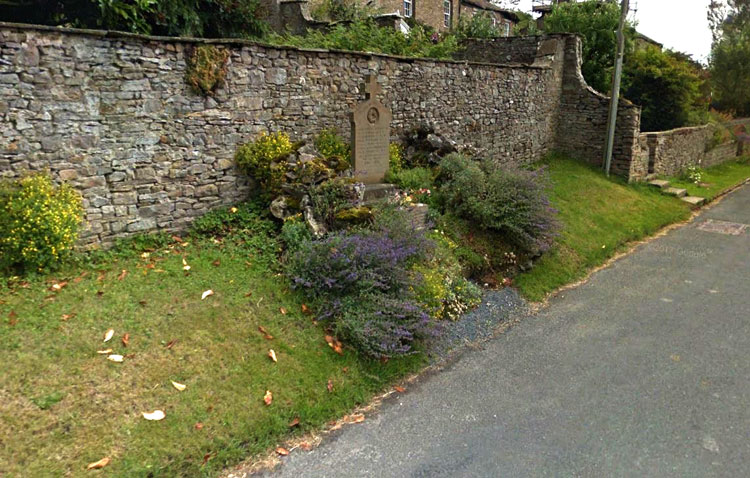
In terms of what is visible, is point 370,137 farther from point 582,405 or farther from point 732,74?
point 732,74

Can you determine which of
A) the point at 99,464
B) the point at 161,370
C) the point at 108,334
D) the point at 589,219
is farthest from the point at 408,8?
the point at 99,464

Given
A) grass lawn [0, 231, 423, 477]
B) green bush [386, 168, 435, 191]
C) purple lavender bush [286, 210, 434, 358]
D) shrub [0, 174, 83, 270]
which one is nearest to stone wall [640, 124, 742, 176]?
green bush [386, 168, 435, 191]

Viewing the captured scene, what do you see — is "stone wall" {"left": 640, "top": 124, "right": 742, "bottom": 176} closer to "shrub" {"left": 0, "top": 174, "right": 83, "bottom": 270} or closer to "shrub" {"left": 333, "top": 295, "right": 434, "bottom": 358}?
"shrub" {"left": 333, "top": 295, "right": 434, "bottom": 358}

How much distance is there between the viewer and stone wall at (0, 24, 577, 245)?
6062 millimetres

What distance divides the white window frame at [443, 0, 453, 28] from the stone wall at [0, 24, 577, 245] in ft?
72.5

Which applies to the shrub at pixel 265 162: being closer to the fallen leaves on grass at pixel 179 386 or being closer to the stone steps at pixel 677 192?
the fallen leaves on grass at pixel 179 386

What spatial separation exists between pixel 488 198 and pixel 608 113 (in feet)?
29.1

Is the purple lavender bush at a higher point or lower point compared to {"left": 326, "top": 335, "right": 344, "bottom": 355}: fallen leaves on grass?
higher

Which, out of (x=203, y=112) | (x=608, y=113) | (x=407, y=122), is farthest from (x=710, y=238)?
(x=203, y=112)

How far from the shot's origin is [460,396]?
17.6 ft

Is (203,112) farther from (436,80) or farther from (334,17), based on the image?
(334,17)

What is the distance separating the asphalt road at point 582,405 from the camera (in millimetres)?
4340

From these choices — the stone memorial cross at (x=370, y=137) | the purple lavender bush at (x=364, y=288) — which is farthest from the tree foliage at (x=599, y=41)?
the purple lavender bush at (x=364, y=288)

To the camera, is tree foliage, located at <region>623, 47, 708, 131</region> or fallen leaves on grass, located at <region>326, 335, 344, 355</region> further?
tree foliage, located at <region>623, 47, 708, 131</region>
